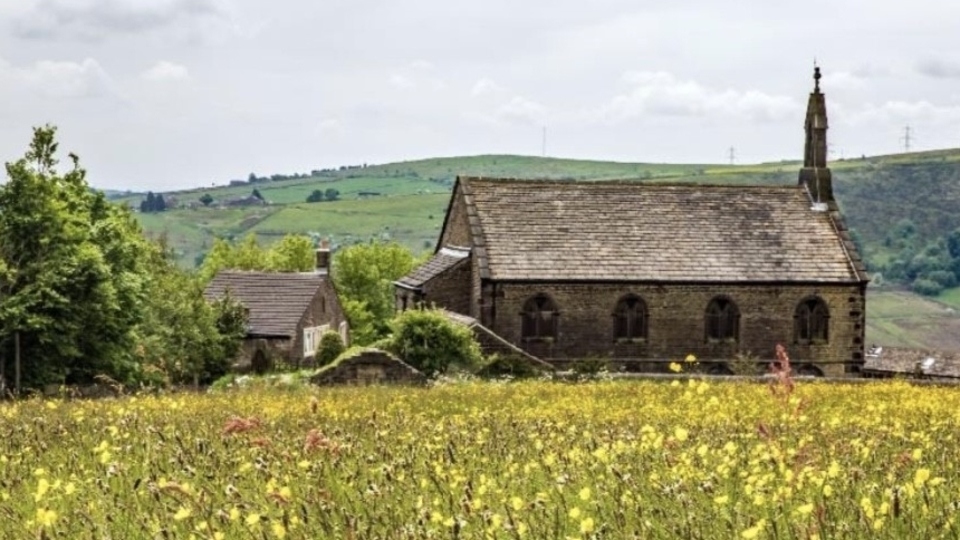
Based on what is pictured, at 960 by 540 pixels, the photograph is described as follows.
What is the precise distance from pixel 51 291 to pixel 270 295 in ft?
105

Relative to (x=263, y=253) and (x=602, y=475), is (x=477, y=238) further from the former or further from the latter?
(x=263, y=253)

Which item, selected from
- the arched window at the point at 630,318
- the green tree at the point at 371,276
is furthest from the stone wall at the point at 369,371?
the green tree at the point at 371,276

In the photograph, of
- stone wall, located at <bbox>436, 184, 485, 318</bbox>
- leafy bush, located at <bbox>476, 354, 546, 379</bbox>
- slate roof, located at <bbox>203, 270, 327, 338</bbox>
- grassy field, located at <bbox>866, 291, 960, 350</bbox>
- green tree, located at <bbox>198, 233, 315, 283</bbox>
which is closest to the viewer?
leafy bush, located at <bbox>476, 354, 546, 379</bbox>

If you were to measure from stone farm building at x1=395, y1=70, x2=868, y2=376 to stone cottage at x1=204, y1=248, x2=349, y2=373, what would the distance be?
1738 cm

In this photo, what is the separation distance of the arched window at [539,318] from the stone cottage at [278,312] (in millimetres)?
20062

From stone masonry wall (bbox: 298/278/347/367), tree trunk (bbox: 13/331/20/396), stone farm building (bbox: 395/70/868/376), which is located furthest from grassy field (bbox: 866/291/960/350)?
tree trunk (bbox: 13/331/20/396)

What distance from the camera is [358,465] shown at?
843cm

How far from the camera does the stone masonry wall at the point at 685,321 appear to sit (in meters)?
46.2

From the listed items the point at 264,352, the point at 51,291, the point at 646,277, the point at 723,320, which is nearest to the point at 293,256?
the point at 264,352

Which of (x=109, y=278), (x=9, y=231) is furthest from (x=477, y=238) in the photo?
(x=9, y=231)

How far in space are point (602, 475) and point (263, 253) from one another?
10775 centimetres

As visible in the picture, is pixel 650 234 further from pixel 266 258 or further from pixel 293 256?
pixel 266 258

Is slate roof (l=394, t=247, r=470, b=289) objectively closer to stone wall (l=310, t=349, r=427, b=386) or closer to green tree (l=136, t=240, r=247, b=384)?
green tree (l=136, t=240, r=247, b=384)

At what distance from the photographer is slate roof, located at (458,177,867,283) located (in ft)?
153
